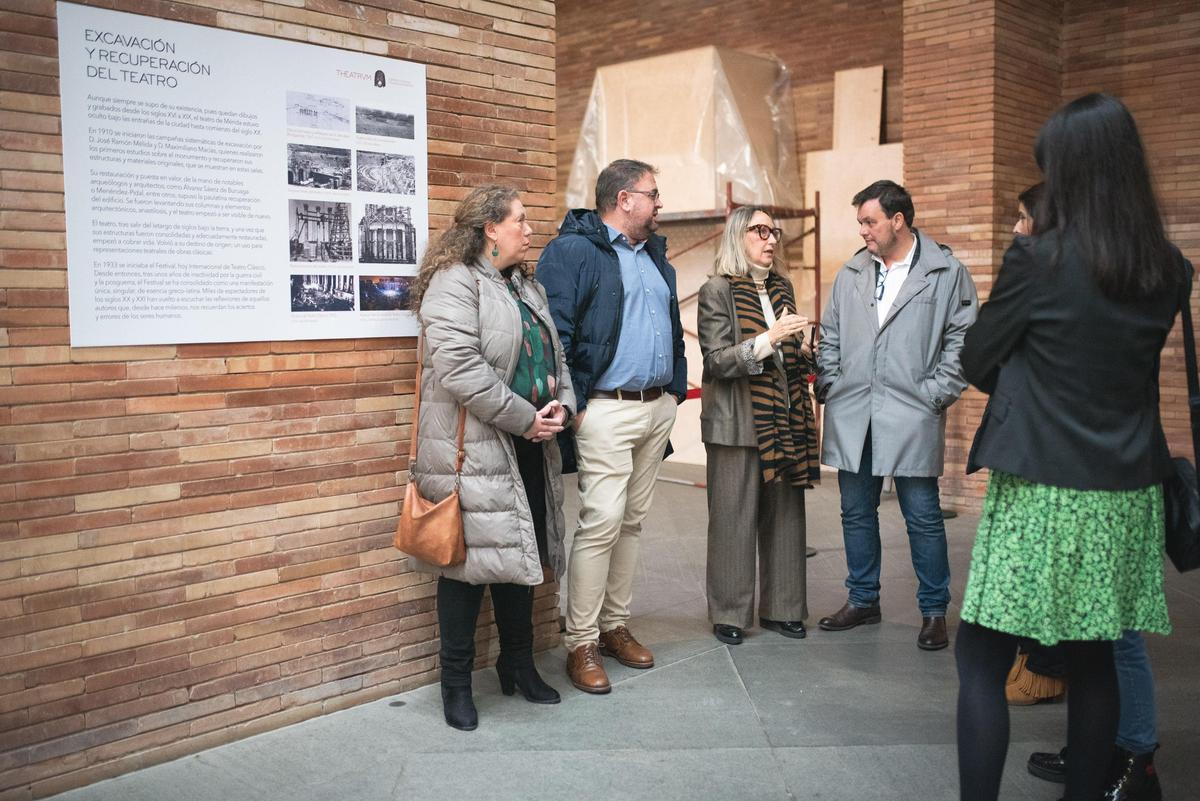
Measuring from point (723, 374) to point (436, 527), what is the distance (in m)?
1.51

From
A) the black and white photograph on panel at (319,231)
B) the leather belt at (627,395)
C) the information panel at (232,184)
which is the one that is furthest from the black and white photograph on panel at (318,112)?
the leather belt at (627,395)

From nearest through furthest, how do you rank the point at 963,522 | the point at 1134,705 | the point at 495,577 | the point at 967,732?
the point at 967,732 < the point at 1134,705 < the point at 495,577 < the point at 963,522

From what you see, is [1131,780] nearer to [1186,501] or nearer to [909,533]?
[1186,501]

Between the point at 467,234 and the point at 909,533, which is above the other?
the point at 467,234

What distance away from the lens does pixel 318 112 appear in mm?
3688

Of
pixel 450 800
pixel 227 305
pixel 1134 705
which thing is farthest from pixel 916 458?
pixel 227 305

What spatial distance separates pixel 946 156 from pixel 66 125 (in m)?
6.43

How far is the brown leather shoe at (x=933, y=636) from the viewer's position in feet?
15.3

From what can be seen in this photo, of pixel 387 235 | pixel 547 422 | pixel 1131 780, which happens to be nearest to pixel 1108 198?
pixel 1131 780

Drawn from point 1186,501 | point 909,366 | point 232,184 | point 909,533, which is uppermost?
point 232,184

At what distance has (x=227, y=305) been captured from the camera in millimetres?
3498

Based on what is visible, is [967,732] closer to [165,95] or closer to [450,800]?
[450,800]

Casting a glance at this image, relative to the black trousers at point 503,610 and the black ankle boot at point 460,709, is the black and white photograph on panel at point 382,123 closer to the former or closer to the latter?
the black trousers at point 503,610

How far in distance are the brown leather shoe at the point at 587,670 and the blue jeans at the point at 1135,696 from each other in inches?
70.5
